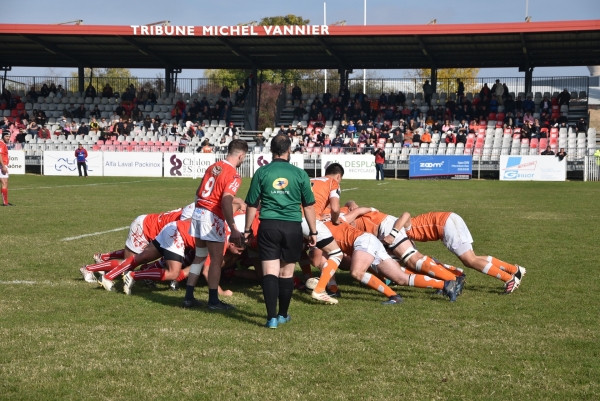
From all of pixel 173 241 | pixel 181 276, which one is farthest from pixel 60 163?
pixel 173 241

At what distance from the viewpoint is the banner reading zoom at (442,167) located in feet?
121

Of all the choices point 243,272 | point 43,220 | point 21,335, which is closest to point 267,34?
point 43,220

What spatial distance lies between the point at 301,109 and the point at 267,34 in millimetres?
6925

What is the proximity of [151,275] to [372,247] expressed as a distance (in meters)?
2.63

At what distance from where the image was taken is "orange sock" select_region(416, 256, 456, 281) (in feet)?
27.6

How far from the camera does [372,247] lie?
8.17 metres

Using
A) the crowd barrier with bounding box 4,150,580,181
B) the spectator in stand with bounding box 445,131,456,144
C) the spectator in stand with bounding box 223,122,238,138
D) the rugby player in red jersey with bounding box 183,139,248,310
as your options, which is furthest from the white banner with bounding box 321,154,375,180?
the rugby player in red jersey with bounding box 183,139,248,310

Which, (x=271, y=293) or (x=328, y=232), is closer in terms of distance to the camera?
(x=271, y=293)

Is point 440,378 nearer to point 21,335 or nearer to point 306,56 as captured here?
point 21,335

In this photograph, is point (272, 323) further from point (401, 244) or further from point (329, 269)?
point (401, 244)

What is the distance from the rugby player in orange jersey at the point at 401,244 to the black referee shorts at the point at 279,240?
6.89 feet

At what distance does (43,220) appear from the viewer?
15680mm

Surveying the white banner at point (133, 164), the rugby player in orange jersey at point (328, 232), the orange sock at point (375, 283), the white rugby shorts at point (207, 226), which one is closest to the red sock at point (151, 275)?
the white rugby shorts at point (207, 226)

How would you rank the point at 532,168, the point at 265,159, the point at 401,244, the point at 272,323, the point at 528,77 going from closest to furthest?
1. the point at 272,323
2. the point at 401,244
3. the point at 532,168
4. the point at 265,159
5. the point at 528,77
